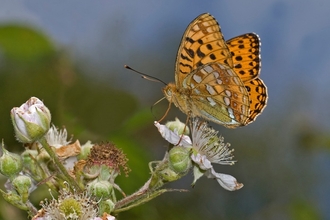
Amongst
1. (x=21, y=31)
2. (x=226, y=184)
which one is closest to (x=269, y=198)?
(x=226, y=184)

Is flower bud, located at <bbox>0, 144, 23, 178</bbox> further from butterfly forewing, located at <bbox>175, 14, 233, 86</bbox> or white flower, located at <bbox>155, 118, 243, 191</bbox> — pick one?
butterfly forewing, located at <bbox>175, 14, 233, 86</bbox>

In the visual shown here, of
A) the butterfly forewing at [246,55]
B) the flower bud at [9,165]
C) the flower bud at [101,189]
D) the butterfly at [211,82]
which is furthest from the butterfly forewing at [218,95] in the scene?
the flower bud at [9,165]

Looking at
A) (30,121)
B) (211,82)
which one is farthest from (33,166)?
(211,82)

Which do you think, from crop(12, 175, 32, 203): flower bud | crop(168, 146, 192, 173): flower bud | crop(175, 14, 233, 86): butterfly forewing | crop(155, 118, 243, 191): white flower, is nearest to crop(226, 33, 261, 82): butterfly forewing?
crop(175, 14, 233, 86): butterfly forewing

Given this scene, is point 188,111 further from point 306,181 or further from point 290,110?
point 290,110

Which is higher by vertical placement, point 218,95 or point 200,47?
point 200,47

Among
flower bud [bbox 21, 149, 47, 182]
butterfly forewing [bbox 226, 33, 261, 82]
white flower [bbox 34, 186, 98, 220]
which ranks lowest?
white flower [bbox 34, 186, 98, 220]

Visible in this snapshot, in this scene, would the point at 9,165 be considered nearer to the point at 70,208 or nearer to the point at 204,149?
the point at 70,208
